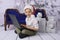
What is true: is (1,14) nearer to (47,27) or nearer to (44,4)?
(44,4)

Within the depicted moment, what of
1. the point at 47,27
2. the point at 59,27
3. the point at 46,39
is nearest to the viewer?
the point at 46,39

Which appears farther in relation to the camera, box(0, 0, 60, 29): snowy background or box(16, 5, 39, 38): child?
box(0, 0, 60, 29): snowy background

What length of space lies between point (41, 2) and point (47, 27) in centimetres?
126

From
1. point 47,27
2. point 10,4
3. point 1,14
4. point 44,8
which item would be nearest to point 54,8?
point 44,8

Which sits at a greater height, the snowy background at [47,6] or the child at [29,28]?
the snowy background at [47,6]

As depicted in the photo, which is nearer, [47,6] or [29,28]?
[29,28]

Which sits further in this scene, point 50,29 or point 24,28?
point 50,29

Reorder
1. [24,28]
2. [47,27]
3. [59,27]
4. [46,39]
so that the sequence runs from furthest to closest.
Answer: [59,27] → [47,27] → [24,28] → [46,39]

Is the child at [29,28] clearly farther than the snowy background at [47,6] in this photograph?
No

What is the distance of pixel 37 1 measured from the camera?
4324 millimetres

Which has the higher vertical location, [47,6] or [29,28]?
[47,6]

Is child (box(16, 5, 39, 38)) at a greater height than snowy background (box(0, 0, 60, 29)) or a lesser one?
lesser

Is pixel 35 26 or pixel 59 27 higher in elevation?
pixel 35 26

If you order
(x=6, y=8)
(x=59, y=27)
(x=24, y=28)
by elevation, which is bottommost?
(x=59, y=27)
